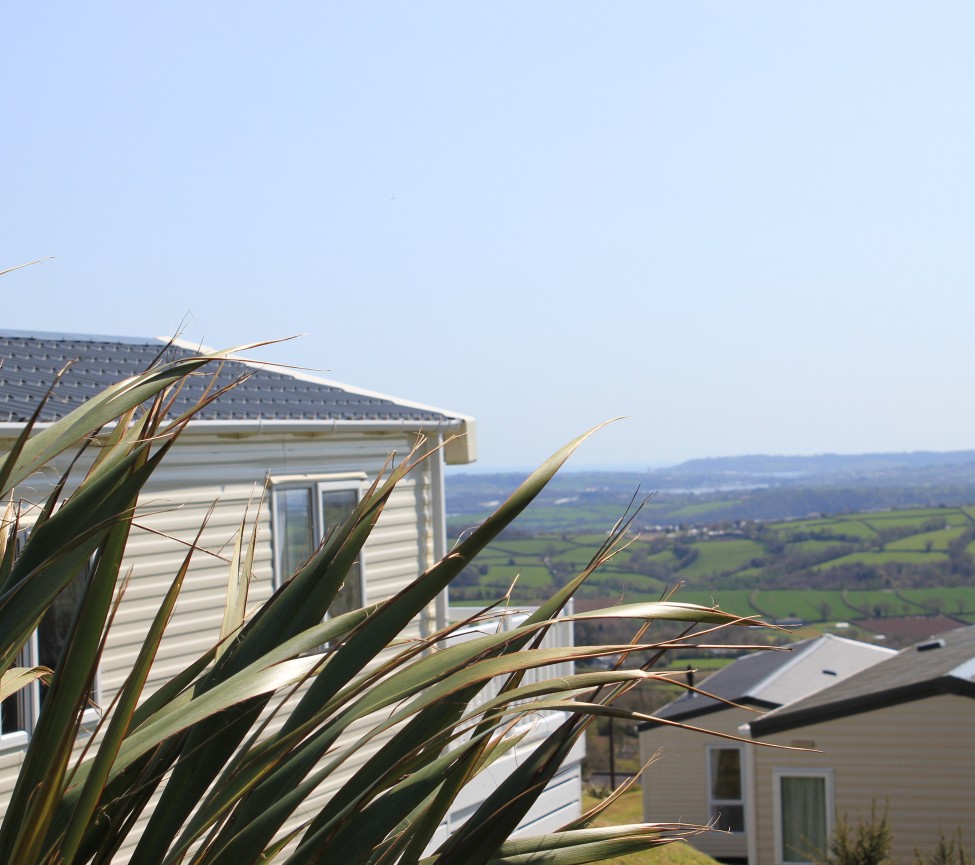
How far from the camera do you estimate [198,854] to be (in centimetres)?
199

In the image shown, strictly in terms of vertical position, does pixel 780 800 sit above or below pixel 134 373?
below

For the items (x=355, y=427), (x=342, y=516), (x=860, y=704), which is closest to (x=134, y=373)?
(x=355, y=427)

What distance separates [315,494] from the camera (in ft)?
35.5

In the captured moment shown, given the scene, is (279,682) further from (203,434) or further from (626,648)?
(203,434)

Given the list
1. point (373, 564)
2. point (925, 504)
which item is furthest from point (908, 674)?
point (925, 504)

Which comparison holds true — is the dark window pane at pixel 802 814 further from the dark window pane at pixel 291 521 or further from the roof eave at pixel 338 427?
the dark window pane at pixel 291 521

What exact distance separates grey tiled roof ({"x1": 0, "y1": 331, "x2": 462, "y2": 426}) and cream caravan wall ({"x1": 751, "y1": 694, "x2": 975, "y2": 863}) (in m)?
7.98

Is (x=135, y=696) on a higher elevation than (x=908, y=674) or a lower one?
higher

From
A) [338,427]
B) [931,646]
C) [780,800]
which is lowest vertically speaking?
[780,800]

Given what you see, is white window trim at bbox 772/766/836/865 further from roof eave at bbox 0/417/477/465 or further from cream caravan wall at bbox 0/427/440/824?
cream caravan wall at bbox 0/427/440/824

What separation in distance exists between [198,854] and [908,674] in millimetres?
17825

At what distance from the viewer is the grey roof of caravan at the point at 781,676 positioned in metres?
22.5

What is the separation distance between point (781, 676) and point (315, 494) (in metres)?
16.7

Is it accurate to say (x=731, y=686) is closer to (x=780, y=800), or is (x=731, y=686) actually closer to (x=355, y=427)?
(x=780, y=800)
